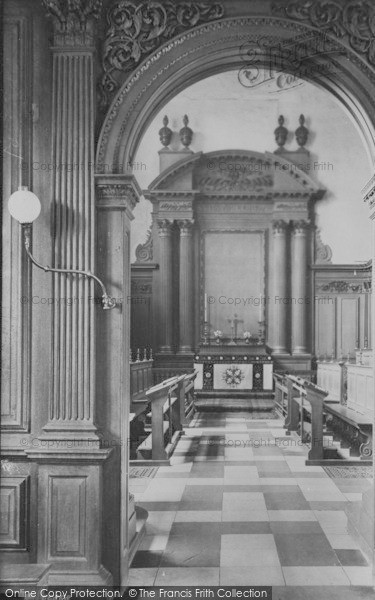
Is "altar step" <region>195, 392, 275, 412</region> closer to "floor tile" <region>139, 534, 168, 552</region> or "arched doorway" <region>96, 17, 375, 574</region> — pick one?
"floor tile" <region>139, 534, 168, 552</region>

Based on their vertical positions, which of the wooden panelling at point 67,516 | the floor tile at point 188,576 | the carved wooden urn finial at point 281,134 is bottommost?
the floor tile at point 188,576

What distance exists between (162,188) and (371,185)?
35.9ft

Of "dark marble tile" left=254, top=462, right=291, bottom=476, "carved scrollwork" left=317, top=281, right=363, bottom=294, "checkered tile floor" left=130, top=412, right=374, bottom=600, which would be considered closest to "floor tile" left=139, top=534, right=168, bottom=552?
"checkered tile floor" left=130, top=412, right=374, bottom=600

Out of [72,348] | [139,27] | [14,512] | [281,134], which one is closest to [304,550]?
[14,512]

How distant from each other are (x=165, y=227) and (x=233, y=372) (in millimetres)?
3743

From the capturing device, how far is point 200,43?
4.49 meters

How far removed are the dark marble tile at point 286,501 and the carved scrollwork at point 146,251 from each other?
9287 mm

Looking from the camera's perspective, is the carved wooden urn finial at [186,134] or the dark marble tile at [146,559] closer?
the dark marble tile at [146,559]

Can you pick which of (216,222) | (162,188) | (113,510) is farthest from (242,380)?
(113,510)

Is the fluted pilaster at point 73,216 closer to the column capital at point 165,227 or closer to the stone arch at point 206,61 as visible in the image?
the stone arch at point 206,61

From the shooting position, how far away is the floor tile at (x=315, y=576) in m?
4.48

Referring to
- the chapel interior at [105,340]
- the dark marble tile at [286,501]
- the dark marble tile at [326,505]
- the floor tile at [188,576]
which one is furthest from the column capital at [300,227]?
the floor tile at [188,576]

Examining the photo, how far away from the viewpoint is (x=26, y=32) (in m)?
4.34

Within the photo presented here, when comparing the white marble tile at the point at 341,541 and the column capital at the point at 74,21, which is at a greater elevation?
the column capital at the point at 74,21
